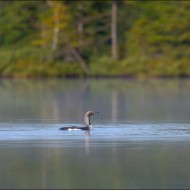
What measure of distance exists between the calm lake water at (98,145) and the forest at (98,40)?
20.3m

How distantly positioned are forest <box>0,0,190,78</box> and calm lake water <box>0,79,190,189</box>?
20267 millimetres

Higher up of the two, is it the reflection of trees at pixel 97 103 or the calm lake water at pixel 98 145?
the calm lake water at pixel 98 145

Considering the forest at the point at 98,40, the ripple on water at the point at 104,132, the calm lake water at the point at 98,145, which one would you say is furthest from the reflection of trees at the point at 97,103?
the forest at the point at 98,40

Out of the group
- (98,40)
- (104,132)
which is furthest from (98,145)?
(98,40)

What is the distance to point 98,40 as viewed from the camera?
163ft

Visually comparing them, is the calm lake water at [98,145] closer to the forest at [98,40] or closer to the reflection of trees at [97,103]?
the reflection of trees at [97,103]

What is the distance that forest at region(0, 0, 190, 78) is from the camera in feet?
155

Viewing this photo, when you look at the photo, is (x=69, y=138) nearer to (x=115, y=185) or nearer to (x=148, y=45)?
(x=115, y=185)

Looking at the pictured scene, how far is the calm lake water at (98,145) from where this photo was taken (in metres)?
12.8

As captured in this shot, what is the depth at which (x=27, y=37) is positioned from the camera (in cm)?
5075

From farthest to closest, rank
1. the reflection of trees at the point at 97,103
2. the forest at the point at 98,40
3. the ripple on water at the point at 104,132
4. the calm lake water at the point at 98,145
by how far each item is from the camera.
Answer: the forest at the point at 98,40 → the reflection of trees at the point at 97,103 → the ripple on water at the point at 104,132 → the calm lake water at the point at 98,145

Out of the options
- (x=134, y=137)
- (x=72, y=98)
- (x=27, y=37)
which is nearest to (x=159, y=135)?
(x=134, y=137)

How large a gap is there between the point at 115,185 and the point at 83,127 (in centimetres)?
606

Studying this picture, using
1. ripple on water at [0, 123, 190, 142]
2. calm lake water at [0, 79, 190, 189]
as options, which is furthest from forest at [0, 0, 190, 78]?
ripple on water at [0, 123, 190, 142]
